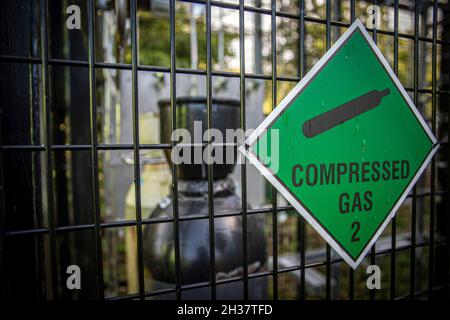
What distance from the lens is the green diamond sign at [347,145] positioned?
1280 mm

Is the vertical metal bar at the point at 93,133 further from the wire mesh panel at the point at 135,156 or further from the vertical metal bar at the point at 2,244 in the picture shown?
the vertical metal bar at the point at 2,244

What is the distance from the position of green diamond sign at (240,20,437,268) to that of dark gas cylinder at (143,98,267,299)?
2.31 ft

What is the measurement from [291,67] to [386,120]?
18.9ft

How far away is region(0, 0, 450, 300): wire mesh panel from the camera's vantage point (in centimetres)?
111

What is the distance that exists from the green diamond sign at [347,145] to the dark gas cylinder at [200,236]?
703 mm

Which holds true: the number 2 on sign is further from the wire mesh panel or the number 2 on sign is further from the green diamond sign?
the wire mesh panel

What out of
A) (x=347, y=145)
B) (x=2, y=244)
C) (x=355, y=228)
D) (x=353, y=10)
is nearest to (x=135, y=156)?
(x=2, y=244)

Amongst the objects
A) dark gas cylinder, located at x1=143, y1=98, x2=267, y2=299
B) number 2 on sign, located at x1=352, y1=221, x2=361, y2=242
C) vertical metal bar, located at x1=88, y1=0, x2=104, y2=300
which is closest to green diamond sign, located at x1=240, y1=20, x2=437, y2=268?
number 2 on sign, located at x1=352, y1=221, x2=361, y2=242

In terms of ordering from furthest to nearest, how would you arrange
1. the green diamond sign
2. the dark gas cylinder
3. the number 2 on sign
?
the dark gas cylinder
the number 2 on sign
the green diamond sign

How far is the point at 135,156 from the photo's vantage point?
113 centimetres

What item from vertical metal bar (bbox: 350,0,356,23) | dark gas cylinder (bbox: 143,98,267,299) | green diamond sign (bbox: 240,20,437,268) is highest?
vertical metal bar (bbox: 350,0,356,23)

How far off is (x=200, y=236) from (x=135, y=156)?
103 centimetres
